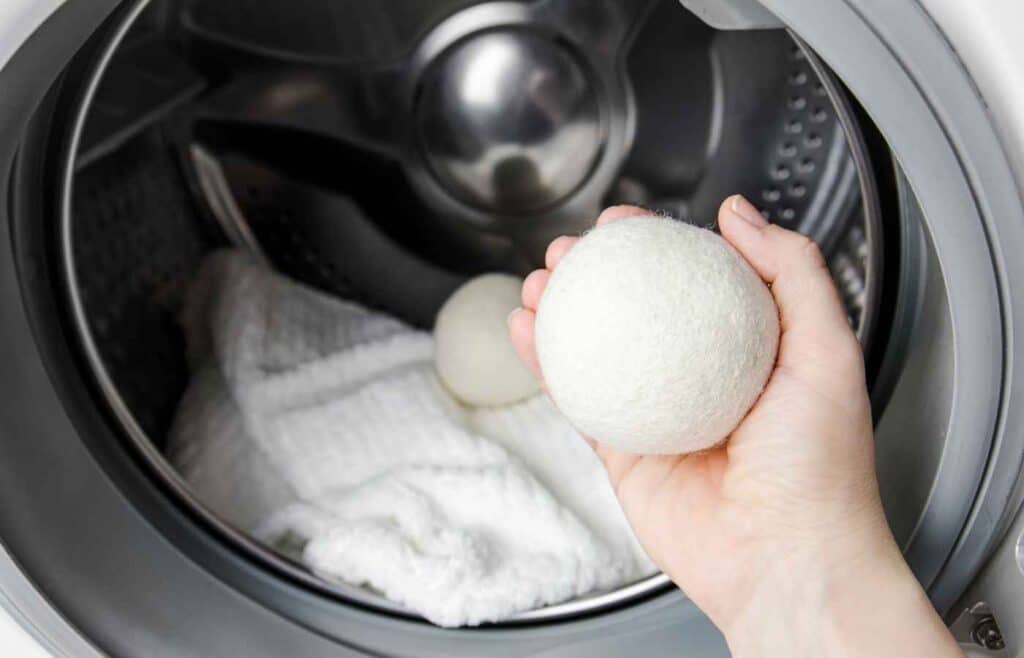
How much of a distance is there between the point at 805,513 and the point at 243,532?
1.22 ft

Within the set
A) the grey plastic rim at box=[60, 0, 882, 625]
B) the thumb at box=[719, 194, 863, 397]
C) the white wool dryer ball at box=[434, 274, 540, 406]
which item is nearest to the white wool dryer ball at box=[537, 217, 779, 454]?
the thumb at box=[719, 194, 863, 397]

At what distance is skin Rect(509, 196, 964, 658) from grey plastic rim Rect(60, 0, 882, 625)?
88 millimetres

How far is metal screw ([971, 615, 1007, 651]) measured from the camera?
1.77ft

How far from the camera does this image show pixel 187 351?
34.7 inches

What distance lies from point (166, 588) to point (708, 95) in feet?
1.98

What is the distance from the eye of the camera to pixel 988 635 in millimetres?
543

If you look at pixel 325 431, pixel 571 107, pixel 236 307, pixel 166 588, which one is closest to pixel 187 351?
pixel 236 307

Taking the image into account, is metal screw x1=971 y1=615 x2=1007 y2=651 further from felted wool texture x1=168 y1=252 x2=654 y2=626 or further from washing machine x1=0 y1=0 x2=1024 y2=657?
felted wool texture x1=168 y1=252 x2=654 y2=626

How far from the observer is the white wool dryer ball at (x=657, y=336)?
0.47 meters

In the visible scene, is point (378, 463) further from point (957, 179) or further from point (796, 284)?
point (957, 179)

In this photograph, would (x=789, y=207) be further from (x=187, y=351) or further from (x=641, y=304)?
(x=187, y=351)

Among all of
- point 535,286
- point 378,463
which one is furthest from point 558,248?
point 378,463

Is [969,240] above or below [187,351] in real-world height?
above

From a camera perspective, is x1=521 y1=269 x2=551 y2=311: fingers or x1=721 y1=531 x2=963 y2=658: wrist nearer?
x1=721 y1=531 x2=963 y2=658: wrist
